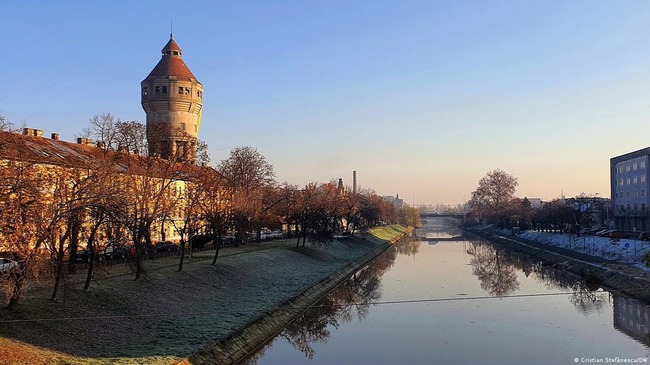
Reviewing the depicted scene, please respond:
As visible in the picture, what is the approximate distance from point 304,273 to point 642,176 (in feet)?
205

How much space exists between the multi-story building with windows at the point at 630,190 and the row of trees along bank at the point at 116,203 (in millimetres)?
46607

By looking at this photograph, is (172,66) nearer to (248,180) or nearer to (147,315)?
(248,180)

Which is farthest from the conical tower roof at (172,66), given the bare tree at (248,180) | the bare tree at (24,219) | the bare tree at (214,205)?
the bare tree at (24,219)

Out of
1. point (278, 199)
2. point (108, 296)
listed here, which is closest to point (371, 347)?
point (108, 296)

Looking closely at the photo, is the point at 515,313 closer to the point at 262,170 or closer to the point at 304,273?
the point at 304,273

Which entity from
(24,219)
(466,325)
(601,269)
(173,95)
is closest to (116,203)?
(24,219)

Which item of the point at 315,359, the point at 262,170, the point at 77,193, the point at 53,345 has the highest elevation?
the point at 262,170

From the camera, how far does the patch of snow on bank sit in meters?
53.1

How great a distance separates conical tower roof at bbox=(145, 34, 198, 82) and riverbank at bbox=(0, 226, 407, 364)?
1895 inches

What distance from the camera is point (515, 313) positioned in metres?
34.8

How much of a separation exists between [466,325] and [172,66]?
223 feet

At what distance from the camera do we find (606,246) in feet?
204

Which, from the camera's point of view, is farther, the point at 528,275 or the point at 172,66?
the point at 172,66

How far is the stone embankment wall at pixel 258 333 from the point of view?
22.2 meters
